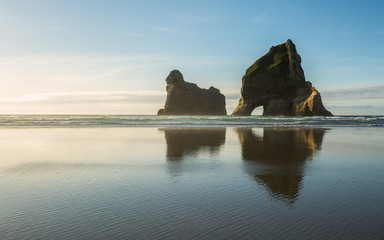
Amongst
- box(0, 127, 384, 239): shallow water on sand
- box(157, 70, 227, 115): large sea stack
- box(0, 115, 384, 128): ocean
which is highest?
→ box(157, 70, 227, 115): large sea stack

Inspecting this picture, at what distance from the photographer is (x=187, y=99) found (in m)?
136

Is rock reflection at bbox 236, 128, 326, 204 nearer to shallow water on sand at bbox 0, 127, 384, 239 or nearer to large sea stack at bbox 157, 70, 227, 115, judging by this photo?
shallow water on sand at bbox 0, 127, 384, 239

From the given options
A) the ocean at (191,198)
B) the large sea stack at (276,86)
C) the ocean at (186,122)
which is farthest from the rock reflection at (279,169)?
the large sea stack at (276,86)

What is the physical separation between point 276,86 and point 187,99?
5174 centimetres

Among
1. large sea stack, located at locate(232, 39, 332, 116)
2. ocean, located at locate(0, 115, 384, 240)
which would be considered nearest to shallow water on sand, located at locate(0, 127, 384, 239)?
ocean, located at locate(0, 115, 384, 240)

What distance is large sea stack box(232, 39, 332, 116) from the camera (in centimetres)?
8906

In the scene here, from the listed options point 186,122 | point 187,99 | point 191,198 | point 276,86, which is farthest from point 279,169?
point 187,99

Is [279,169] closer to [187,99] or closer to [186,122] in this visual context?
[186,122]

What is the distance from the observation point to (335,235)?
12.5 feet

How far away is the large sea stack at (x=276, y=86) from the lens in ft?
292

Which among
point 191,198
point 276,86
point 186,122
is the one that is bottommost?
point 191,198

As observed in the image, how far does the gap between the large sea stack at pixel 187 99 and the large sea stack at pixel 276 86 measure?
4100 centimetres

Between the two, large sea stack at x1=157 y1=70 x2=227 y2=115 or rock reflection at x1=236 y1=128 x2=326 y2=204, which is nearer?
rock reflection at x1=236 y1=128 x2=326 y2=204

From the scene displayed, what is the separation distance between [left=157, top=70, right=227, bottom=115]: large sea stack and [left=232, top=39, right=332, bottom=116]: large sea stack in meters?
41.0
